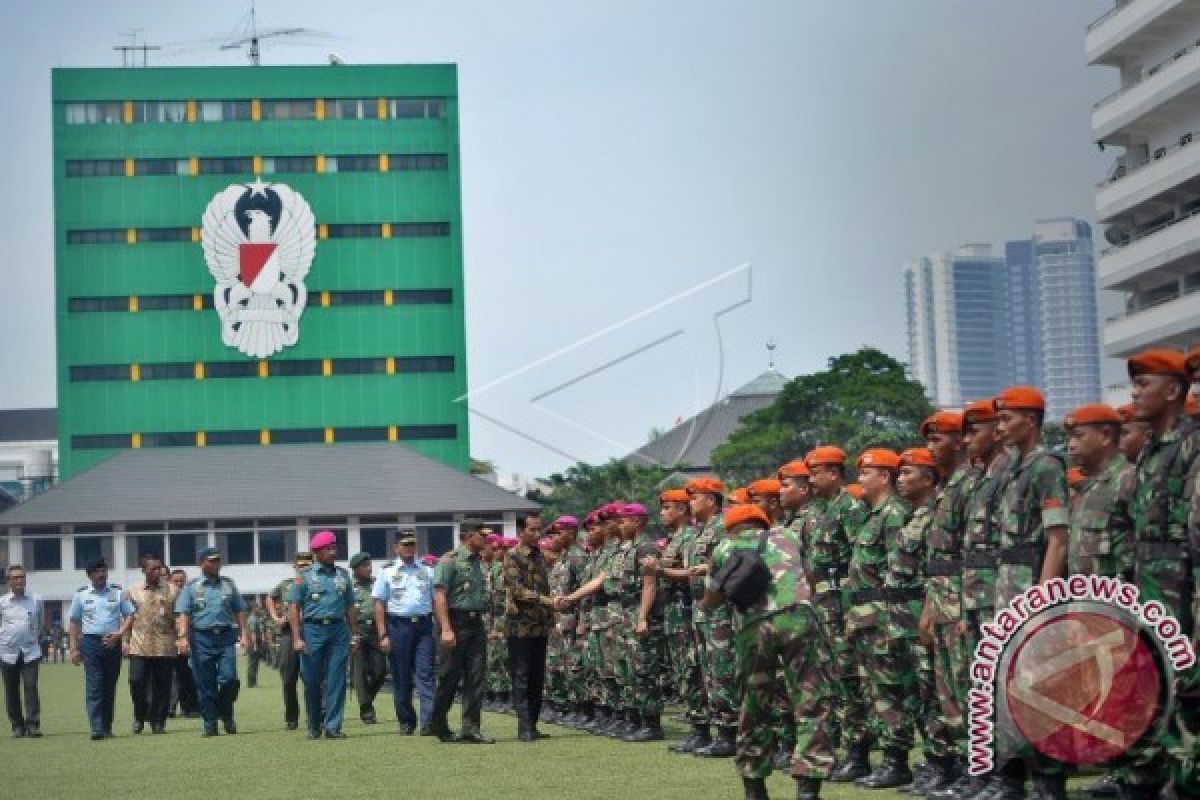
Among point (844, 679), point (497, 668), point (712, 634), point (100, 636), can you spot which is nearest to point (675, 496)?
point (712, 634)

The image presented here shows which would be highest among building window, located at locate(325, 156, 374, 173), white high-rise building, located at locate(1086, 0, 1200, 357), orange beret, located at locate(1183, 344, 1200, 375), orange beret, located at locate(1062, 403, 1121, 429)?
building window, located at locate(325, 156, 374, 173)

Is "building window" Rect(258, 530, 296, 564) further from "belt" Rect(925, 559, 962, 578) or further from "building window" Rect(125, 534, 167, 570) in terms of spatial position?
"belt" Rect(925, 559, 962, 578)

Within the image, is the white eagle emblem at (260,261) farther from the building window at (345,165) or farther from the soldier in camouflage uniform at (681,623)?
the soldier in camouflage uniform at (681,623)

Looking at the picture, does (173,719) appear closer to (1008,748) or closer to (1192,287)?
(1008,748)

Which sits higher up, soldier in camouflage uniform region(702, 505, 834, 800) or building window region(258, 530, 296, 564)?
soldier in camouflage uniform region(702, 505, 834, 800)

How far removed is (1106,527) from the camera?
10555mm

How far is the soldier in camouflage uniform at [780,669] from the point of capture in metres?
11.3

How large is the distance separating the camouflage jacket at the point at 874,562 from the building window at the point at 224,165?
7959 centimetres

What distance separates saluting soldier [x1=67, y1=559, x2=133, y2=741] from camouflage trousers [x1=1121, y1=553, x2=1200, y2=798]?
14.3 m

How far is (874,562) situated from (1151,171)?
147 ft

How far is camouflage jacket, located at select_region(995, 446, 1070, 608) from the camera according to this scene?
1116 centimetres

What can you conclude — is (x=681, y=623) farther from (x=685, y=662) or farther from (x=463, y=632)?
(x=463, y=632)

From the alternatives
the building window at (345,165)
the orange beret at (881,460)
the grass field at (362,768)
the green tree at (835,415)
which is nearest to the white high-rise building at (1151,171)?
the green tree at (835,415)

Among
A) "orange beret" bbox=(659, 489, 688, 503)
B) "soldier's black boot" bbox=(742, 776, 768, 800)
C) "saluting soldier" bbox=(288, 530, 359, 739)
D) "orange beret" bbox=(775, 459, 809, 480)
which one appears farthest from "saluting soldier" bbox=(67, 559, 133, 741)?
"soldier's black boot" bbox=(742, 776, 768, 800)
